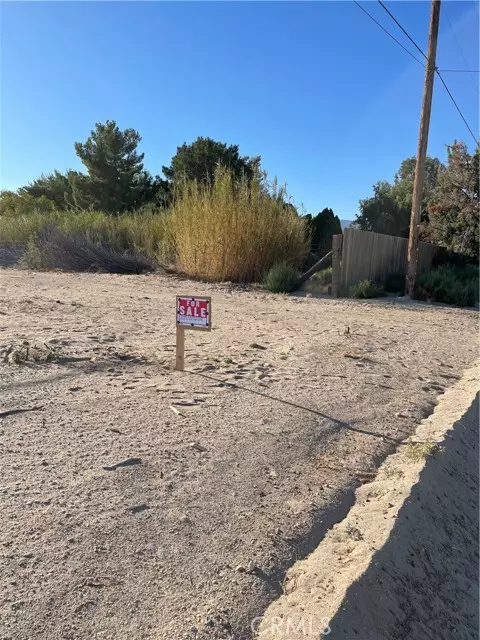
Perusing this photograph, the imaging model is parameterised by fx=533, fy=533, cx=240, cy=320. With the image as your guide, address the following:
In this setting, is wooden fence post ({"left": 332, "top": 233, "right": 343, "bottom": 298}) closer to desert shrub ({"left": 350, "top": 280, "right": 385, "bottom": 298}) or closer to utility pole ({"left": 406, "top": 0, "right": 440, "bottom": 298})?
desert shrub ({"left": 350, "top": 280, "right": 385, "bottom": 298})

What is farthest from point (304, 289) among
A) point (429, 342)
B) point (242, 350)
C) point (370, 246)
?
point (242, 350)

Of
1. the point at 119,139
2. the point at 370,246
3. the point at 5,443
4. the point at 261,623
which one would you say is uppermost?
the point at 119,139

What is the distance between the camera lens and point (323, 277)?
14.9 metres

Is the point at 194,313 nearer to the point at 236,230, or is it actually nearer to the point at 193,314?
the point at 193,314

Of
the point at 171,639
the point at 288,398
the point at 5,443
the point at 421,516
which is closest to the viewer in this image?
the point at 171,639

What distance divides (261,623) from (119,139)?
39030 mm

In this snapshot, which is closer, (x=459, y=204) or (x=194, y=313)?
(x=194, y=313)

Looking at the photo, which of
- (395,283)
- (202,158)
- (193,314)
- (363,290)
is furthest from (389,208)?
(193,314)

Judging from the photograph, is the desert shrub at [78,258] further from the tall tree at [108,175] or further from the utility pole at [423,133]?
the tall tree at [108,175]

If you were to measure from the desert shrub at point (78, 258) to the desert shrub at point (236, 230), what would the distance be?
2.54 metres

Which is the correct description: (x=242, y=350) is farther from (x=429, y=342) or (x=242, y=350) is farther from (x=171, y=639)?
(x=171, y=639)

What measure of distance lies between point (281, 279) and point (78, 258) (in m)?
A: 7.70

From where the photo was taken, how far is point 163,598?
2.21 m

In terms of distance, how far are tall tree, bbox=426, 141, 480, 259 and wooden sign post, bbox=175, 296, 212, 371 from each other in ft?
63.1
